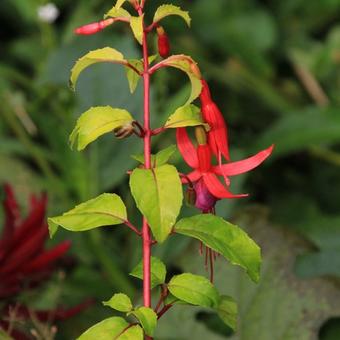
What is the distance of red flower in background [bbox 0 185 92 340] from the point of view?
1.12 meters

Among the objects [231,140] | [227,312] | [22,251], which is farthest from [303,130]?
[227,312]

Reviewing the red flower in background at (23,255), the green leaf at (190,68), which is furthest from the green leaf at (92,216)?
the red flower in background at (23,255)

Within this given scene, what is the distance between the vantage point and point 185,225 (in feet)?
2.31

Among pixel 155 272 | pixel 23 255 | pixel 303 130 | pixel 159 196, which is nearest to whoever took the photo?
pixel 159 196

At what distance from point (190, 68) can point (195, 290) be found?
0.17 m

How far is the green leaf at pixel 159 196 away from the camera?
2.07 feet

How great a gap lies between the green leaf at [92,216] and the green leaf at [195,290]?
0.07m

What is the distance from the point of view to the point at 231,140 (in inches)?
64.9

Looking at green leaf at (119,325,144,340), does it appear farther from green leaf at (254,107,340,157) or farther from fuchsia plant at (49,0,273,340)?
green leaf at (254,107,340,157)

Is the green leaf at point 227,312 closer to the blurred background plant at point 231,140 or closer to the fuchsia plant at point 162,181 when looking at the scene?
the fuchsia plant at point 162,181

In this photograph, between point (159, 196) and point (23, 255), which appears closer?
point (159, 196)

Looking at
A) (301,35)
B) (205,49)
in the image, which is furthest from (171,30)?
(301,35)

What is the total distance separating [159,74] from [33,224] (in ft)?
1.60

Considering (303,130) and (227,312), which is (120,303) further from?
(303,130)
